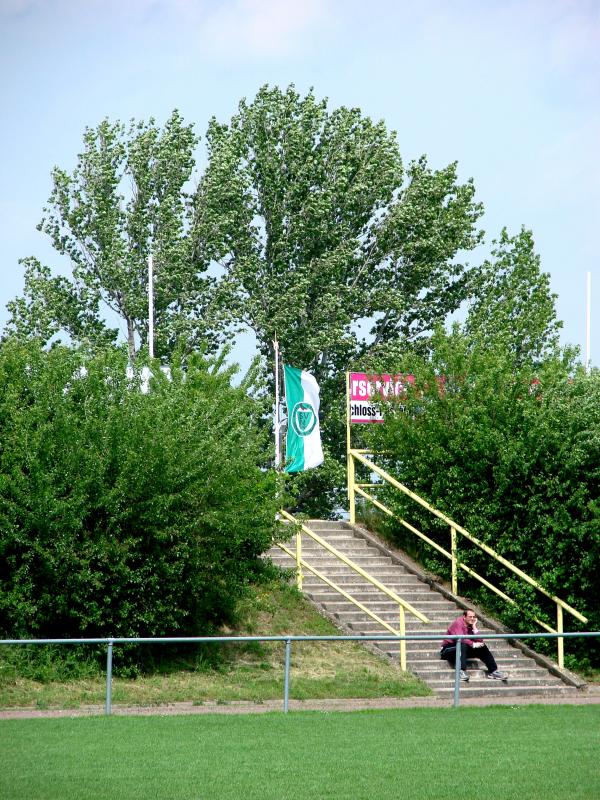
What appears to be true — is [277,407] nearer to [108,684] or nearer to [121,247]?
[121,247]

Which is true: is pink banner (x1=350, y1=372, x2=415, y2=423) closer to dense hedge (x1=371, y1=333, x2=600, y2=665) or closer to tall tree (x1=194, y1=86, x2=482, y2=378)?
dense hedge (x1=371, y1=333, x2=600, y2=665)

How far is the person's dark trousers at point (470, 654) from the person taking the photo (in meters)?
23.1

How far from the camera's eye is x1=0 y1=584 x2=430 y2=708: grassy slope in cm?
2020

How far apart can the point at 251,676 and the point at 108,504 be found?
12.3 ft

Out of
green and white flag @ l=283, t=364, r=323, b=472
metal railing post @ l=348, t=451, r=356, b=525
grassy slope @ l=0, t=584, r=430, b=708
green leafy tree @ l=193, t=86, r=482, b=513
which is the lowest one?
grassy slope @ l=0, t=584, r=430, b=708

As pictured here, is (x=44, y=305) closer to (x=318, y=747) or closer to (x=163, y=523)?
(x=163, y=523)

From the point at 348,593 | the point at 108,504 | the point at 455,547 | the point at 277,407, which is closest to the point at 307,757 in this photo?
the point at 108,504

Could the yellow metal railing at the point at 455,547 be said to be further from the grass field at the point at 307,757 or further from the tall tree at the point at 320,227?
the tall tree at the point at 320,227

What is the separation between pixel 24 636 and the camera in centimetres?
2128

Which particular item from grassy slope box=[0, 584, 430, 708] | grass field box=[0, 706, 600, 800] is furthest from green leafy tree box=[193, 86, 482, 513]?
grass field box=[0, 706, 600, 800]

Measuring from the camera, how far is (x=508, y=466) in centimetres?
2642

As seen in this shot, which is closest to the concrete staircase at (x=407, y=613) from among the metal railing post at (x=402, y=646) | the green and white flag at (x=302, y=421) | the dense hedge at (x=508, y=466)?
the metal railing post at (x=402, y=646)

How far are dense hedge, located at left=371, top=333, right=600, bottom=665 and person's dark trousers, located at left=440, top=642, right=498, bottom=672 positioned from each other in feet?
8.43

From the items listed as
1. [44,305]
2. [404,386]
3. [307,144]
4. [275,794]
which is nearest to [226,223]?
[307,144]
